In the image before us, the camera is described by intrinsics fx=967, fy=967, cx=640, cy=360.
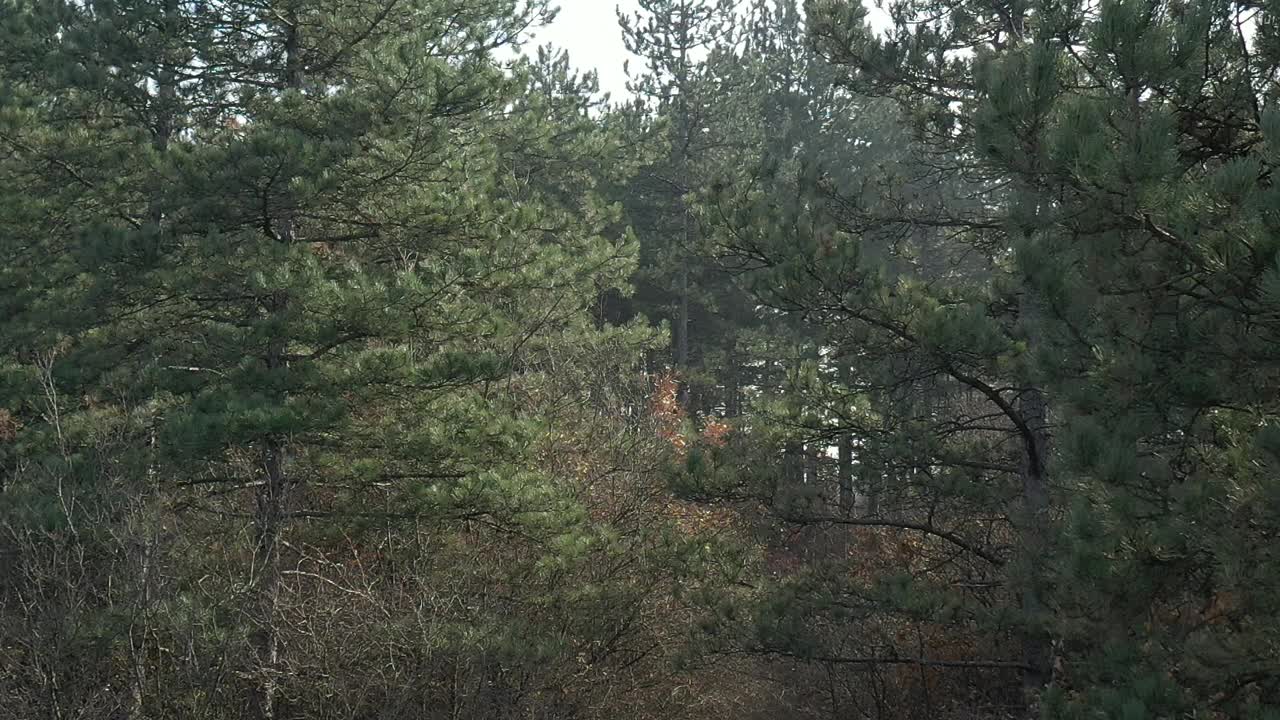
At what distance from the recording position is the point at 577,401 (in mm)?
12016

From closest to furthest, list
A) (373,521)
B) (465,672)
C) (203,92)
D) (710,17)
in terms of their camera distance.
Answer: (465,672)
(373,521)
(203,92)
(710,17)

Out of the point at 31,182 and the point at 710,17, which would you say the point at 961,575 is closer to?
the point at 31,182

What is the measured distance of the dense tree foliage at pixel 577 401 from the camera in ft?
13.9

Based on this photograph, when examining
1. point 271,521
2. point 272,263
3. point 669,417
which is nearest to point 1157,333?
point 272,263

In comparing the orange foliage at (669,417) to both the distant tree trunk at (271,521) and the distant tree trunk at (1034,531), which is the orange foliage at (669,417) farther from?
the distant tree trunk at (1034,531)

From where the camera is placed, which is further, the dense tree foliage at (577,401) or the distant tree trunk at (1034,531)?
the distant tree trunk at (1034,531)

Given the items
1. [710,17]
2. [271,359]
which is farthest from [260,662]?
[710,17]

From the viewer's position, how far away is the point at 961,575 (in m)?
9.38

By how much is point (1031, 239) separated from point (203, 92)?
8.74m

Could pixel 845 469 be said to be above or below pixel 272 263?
below

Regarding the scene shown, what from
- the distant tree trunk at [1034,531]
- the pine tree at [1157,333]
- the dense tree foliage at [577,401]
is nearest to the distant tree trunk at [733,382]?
the dense tree foliage at [577,401]

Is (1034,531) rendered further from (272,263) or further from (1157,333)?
(272,263)

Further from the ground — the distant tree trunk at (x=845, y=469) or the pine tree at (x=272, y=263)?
the pine tree at (x=272, y=263)

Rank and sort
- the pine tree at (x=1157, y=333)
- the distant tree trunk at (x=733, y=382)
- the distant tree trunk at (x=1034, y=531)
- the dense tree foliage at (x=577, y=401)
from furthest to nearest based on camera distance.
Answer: the distant tree trunk at (x=733, y=382) → the distant tree trunk at (x=1034, y=531) → the dense tree foliage at (x=577, y=401) → the pine tree at (x=1157, y=333)
